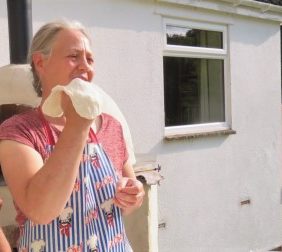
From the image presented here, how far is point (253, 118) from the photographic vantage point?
7.31m

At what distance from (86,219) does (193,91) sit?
519cm

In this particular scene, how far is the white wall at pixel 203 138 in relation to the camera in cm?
509

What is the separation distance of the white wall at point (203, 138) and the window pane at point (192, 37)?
0.18 meters

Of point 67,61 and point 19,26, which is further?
point 19,26

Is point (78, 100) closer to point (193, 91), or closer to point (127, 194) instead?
point (127, 194)

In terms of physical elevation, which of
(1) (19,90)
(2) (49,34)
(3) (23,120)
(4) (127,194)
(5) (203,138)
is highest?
(2) (49,34)

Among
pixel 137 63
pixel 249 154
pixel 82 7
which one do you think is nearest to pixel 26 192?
pixel 82 7

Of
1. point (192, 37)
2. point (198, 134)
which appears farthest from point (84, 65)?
Answer: point (192, 37)

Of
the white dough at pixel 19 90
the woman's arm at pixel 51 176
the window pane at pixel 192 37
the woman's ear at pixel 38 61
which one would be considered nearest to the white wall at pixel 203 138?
the window pane at pixel 192 37

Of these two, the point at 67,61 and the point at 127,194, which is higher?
the point at 67,61

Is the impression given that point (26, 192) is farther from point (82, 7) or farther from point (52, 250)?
point (82, 7)

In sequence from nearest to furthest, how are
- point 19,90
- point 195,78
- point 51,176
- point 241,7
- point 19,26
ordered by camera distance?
point 51,176, point 19,90, point 19,26, point 195,78, point 241,7

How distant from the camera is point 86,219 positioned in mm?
1486

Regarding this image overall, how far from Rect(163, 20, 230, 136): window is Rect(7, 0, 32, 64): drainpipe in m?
A: 2.90
